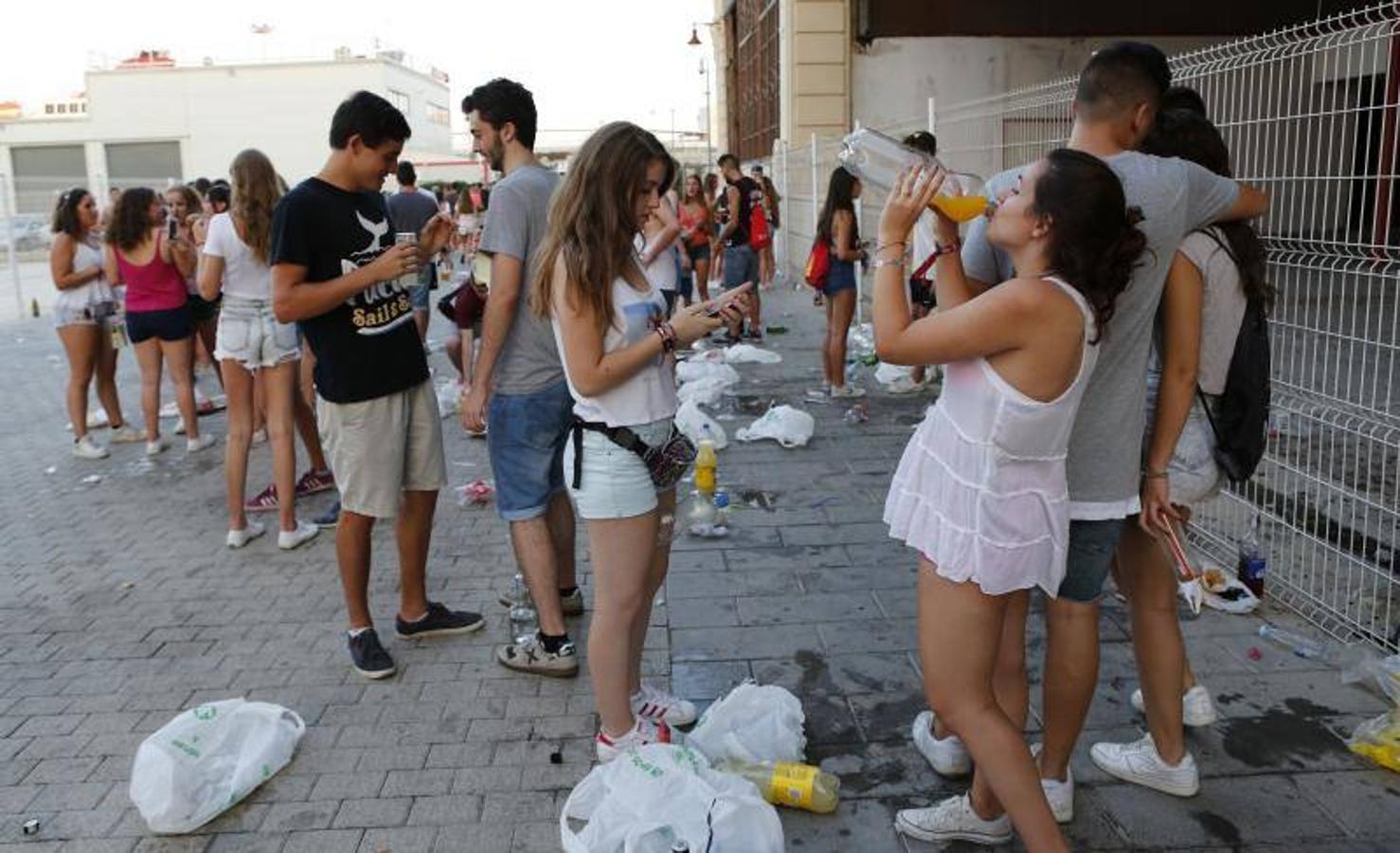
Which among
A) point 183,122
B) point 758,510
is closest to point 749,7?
point 758,510

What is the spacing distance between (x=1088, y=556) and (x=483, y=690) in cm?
223

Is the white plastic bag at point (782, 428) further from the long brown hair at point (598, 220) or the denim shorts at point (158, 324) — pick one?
the long brown hair at point (598, 220)

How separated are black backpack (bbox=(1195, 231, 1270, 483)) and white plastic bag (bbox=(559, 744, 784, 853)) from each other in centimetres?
167

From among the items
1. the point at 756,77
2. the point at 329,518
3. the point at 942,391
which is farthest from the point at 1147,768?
the point at 756,77

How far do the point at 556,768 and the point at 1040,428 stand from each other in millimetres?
1906

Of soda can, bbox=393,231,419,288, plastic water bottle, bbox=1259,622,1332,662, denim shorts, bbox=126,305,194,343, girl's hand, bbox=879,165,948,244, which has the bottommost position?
plastic water bottle, bbox=1259,622,1332,662

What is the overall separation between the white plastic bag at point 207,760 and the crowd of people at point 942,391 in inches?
24.0

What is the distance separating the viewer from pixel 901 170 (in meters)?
2.48

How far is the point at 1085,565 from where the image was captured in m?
2.68

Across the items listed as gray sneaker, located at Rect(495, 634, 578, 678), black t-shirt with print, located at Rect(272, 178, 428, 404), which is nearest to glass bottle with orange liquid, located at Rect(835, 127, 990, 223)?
black t-shirt with print, located at Rect(272, 178, 428, 404)

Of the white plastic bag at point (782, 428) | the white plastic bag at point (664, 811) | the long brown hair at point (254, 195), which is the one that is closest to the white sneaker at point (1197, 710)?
the white plastic bag at point (664, 811)

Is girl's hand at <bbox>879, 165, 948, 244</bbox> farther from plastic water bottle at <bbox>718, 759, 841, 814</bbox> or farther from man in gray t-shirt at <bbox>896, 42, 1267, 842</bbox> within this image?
plastic water bottle at <bbox>718, 759, 841, 814</bbox>

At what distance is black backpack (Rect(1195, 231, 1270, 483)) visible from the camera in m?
2.95

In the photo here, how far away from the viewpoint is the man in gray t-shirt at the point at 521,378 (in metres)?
3.69
